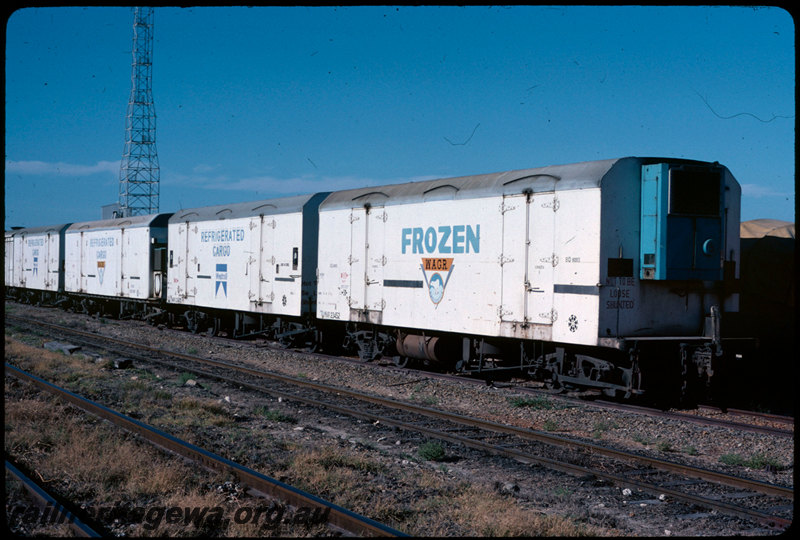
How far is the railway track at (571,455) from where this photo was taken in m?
6.46

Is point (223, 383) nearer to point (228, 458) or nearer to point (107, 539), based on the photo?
point (228, 458)

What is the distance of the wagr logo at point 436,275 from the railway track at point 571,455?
2.79 metres

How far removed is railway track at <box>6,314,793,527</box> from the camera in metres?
6.46

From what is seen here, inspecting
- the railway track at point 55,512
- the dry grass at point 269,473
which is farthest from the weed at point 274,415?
the railway track at point 55,512

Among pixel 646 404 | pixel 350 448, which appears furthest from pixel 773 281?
pixel 350 448

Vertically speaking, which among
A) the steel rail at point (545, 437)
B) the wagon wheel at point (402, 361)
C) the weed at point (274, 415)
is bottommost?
the weed at point (274, 415)

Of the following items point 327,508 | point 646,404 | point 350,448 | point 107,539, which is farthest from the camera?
point 646,404

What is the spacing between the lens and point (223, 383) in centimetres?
1337

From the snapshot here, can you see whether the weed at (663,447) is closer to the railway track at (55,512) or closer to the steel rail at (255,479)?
the steel rail at (255,479)

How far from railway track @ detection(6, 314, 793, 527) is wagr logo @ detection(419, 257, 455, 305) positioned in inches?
110

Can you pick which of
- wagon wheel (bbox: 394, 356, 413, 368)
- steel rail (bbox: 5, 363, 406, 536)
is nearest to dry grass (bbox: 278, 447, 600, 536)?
steel rail (bbox: 5, 363, 406, 536)

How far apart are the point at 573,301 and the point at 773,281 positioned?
5489mm

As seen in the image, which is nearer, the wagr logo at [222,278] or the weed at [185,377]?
the weed at [185,377]

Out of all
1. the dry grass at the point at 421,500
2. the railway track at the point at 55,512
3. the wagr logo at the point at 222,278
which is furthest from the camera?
the wagr logo at the point at 222,278
